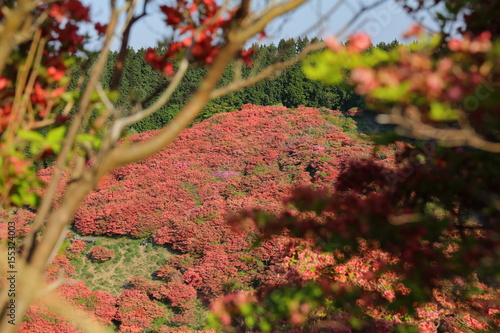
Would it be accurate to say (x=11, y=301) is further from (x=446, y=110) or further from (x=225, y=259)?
(x=225, y=259)

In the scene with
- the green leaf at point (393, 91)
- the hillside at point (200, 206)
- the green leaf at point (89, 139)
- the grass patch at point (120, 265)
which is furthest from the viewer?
the grass patch at point (120, 265)

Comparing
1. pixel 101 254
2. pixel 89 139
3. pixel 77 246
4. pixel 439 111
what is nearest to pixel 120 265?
pixel 101 254

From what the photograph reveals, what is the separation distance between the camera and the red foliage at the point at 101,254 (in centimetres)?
1206

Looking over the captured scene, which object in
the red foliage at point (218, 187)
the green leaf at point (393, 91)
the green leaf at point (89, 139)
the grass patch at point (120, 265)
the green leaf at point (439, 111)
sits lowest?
the grass patch at point (120, 265)

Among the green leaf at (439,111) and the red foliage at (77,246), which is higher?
the red foliage at (77,246)

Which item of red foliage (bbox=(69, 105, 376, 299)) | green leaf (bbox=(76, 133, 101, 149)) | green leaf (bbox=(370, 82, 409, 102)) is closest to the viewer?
green leaf (bbox=(370, 82, 409, 102))

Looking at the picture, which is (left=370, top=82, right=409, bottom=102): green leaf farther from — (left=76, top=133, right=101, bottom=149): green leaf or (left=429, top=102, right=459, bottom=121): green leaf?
(left=76, top=133, right=101, bottom=149): green leaf

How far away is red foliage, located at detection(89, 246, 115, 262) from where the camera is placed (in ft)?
39.6

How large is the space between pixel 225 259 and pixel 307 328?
4.67m

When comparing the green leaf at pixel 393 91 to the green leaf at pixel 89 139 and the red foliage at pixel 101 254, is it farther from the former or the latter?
the red foliage at pixel 101 254

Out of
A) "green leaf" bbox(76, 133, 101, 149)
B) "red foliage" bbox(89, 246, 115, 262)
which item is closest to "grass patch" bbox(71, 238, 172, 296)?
"red foliage" bbox(89, 246, 115, 262)

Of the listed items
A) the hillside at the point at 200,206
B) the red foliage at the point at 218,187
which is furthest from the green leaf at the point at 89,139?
the red foliage at the point at 218,187

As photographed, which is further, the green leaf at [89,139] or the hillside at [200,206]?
the hillside at [200,206]

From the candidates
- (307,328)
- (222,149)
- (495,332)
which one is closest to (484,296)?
(495,332)
